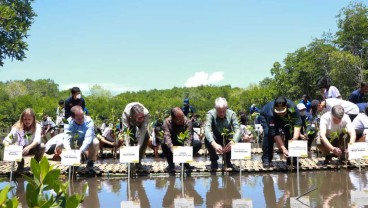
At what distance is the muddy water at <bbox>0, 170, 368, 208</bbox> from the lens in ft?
15.2

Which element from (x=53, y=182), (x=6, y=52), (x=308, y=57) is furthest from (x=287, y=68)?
(x=53, y=182)

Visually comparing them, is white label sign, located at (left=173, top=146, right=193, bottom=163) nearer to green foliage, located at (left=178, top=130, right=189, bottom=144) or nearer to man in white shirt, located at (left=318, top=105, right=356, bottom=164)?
green foliage, located at (left=178, top=130, right=189, bottom=144)

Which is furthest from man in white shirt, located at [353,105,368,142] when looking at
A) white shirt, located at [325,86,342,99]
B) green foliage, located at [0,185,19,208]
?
green foliage, located at [0,185,19,208]

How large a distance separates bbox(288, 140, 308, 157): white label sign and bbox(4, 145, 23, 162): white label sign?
4.23m

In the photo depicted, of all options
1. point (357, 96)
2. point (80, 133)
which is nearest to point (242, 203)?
point (80, 133)

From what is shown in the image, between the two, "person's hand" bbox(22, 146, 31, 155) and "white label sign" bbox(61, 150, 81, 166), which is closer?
"white label sign" bbox(61, 150, 81, 166)

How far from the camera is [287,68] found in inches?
1817

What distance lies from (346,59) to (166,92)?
80.1 m

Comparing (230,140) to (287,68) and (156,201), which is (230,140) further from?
(287,68)

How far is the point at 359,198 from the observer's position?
4.54 meters

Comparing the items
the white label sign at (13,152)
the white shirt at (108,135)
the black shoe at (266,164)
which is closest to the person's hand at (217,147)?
the black shoe at (266,164)

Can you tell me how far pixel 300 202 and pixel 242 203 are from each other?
649 mm

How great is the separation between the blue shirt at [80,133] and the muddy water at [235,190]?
0.61m

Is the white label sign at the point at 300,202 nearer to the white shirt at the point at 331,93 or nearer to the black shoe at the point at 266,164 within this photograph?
the black shoe at the point at 266,164
